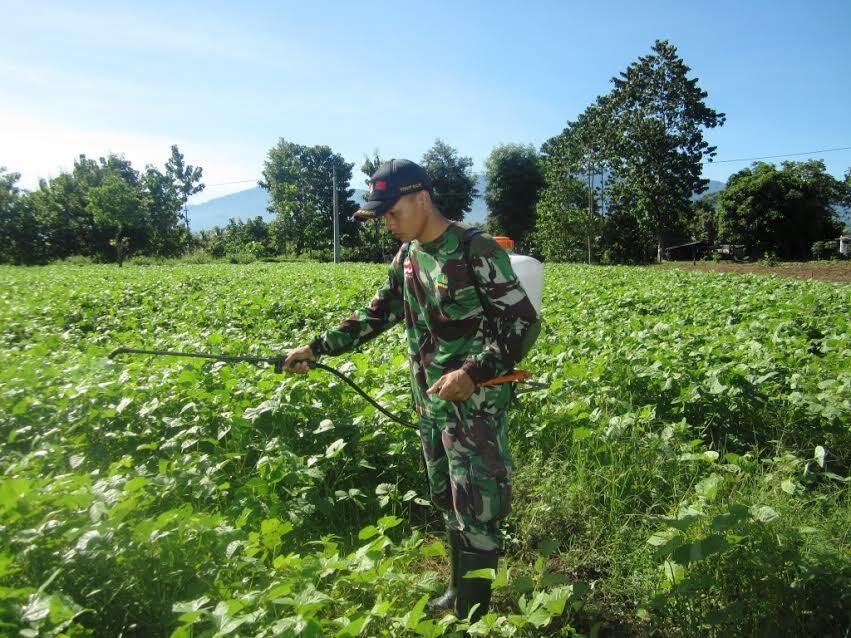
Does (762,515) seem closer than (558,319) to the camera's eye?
Yes

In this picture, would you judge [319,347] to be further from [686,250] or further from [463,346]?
[686,250]

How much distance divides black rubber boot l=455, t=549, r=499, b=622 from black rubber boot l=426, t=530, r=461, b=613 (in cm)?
20

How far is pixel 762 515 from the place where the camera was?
2.23 m

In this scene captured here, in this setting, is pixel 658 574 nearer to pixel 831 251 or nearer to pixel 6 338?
pixel 6 338

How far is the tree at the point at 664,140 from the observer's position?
1426 inches

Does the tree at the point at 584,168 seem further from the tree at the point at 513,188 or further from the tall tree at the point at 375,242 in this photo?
the tall tree at the point at 375,242

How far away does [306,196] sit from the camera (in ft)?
183

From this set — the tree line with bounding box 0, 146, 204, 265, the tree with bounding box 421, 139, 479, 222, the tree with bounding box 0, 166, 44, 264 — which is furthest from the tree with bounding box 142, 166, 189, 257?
the tree with bounding box 421, 139, 479, 222

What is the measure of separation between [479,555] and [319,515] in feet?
4.05

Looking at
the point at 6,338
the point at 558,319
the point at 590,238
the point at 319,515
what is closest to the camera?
the point at 319,515

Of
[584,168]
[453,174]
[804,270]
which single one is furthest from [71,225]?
[804,270]

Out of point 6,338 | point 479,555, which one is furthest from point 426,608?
point 6,338

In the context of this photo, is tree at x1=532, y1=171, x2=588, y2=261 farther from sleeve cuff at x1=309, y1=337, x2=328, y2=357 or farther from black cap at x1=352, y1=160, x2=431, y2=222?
black cap at x1=352, y1=160, x2=431, y2=222

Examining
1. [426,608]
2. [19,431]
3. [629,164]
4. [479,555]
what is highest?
[629,164]
